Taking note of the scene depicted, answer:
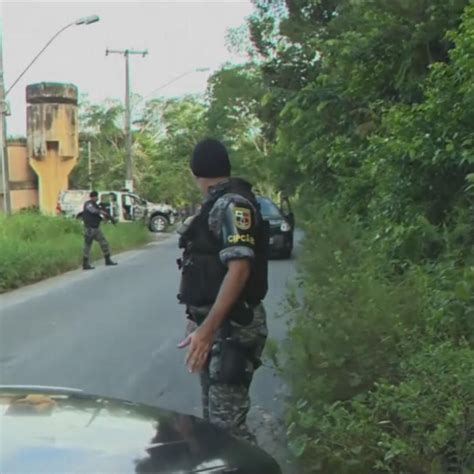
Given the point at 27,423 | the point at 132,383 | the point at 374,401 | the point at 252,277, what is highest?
the point at 252,277

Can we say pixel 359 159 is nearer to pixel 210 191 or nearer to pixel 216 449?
pixel 210 191

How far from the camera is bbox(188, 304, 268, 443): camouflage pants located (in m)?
3.76

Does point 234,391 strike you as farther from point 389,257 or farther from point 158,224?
point 158,224

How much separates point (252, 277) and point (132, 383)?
3421 millimetres

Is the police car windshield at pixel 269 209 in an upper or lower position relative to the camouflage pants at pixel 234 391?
upper

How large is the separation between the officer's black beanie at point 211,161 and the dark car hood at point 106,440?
1.21 m

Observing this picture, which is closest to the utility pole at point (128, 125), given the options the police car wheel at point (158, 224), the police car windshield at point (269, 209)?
the police car wheel at point (158, 224)

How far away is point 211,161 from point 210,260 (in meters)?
0.48

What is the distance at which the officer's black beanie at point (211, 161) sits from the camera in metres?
3.82

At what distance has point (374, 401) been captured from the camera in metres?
3.88

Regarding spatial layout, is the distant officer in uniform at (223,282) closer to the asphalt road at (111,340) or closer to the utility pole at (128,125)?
the asphalt road at (111,340)

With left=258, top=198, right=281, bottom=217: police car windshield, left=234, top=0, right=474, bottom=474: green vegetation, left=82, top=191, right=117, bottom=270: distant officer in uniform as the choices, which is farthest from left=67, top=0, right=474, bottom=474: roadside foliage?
left=82, top=191, right=117, bottom=270: distant officer in uniform

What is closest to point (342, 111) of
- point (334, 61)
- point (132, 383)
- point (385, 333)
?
point (334, 61)

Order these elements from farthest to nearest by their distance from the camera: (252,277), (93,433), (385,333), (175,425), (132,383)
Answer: (132,383), (385,333), (252,277), (175,425), (93,433)
